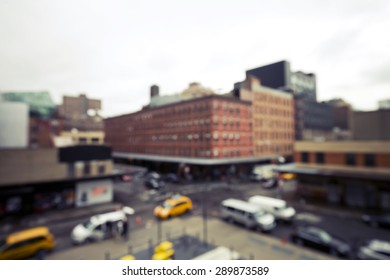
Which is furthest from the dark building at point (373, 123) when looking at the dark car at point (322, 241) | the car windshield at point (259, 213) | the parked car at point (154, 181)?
the parked car at point (154, 181)

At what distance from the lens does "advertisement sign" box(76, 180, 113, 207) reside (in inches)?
365

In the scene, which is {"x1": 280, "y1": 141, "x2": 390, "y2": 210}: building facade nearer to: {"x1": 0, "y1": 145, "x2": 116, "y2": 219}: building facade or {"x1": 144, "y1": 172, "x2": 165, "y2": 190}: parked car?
{"x1": 0, "y1": 145, "x2": 116, "y2": 219}: building facade

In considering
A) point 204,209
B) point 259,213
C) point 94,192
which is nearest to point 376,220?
point 259,213

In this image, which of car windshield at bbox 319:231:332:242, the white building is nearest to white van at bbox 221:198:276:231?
car windshield at bbox 319:231:332:242

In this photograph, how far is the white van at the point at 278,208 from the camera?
7.43 meters

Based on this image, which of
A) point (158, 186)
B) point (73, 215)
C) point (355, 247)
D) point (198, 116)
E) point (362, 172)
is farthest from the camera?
point (158, 186)

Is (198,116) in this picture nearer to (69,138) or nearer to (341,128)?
(69,138)

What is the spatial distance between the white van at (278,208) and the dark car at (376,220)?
281 centimetres

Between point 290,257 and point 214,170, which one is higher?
point 214,170

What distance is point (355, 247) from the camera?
535 centimetres

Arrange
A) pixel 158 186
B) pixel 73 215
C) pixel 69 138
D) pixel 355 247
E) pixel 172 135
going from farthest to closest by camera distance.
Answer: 1. pixel 172 135
2. pixel 158 186
3. pixel 73 215
4. pixel 69 138
5. pixel 355 247

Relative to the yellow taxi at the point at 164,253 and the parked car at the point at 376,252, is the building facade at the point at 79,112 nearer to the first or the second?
the yellow taxi at the point at 164,253
